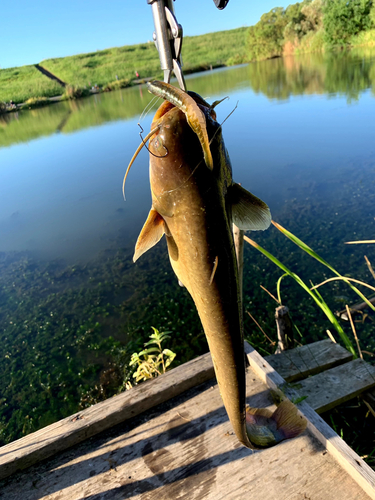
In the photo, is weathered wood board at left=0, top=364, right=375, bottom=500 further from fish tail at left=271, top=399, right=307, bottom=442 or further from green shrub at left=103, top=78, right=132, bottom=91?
green shrub at left=103, top=78, right=132, bottom=91

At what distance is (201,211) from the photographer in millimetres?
995

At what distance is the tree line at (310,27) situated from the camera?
3722 cm

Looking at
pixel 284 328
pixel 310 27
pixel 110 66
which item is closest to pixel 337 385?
pixel 284 328

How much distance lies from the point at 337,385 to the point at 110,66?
2562 inches

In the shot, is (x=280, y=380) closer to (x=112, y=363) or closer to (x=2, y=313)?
(x=112, y=363)

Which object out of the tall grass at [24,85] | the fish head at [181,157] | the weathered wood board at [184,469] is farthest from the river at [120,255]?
the tall grass at [24,85]

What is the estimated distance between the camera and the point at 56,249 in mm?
7266

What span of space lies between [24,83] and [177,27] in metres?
60.4

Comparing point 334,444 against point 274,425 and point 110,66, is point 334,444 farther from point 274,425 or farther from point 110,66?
point 110,66

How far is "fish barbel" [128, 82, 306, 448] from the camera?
38.1 inches

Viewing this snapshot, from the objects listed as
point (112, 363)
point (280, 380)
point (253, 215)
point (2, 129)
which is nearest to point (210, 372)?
point (280, 380)

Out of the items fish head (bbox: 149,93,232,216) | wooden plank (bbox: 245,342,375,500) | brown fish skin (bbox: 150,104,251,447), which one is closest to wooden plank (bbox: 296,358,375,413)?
wooden plank (bbox: 245,342,375,500)

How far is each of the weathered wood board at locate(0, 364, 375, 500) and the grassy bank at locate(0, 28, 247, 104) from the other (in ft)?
156

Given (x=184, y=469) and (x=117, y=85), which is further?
(x=117, y=85)
